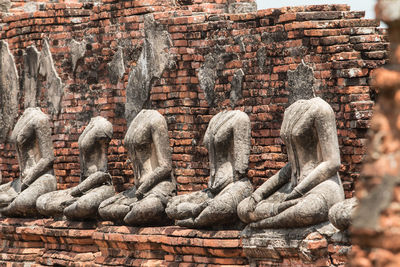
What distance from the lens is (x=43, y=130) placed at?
495 inches

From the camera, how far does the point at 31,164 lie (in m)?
12.6

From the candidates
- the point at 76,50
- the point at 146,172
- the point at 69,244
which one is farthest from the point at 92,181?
the point at 76,50

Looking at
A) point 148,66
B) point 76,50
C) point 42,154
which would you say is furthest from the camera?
point 42,154

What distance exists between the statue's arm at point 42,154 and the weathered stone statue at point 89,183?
0.64 metres

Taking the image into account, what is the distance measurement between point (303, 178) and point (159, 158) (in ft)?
7.09

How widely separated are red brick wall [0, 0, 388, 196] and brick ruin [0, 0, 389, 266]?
1cm

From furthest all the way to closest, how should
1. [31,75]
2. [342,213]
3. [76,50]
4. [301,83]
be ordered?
[31,75] → [76,50] → [301,83] → [342,213]

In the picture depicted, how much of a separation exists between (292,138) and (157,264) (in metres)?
2.00

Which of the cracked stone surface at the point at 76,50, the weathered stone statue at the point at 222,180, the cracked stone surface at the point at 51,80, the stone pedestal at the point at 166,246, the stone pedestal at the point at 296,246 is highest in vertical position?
the cracked stone surface at the point at 76,50

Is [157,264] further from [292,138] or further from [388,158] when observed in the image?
[388,158]

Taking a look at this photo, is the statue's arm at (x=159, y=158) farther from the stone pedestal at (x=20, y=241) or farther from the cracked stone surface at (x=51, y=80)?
the cracked stone surface at (x=51, y=80)

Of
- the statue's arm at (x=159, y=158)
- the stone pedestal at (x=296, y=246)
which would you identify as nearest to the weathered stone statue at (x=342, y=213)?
the stone pedestal at (x=296, y=246)

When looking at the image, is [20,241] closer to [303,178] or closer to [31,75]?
[31,75]

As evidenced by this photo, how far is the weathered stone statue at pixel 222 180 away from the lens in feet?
31.3
